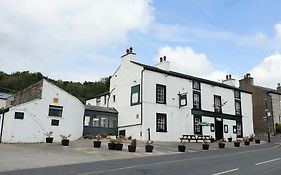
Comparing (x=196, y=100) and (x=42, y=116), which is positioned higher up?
(x=196, y=100)

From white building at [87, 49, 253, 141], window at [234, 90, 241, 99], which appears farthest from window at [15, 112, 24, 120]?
window at [234, 90, 241, 99]

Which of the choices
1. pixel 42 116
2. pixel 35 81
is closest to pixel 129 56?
pixel 42 116

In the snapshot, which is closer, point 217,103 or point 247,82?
point 217,103

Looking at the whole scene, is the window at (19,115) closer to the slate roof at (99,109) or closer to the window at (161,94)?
the slate roof at (99,109)

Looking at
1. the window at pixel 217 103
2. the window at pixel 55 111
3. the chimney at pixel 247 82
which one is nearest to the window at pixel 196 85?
the window at pixel 217 103

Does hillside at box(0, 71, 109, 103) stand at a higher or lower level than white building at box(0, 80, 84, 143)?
higher

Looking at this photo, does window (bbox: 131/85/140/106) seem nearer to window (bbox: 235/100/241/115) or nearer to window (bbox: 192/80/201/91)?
window (bbox: 192/80/201/91)

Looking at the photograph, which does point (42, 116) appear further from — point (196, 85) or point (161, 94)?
point (196, 85)

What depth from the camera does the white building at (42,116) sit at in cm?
2600

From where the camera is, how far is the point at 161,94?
111ft

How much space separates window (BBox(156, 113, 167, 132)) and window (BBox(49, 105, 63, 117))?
9.71 metres

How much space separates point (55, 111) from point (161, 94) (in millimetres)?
11086

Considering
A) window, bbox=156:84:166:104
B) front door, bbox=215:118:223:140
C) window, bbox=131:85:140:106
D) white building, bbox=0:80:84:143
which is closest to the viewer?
white building, bbox=0:80:84:143

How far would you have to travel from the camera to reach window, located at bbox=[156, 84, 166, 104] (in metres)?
33.4
